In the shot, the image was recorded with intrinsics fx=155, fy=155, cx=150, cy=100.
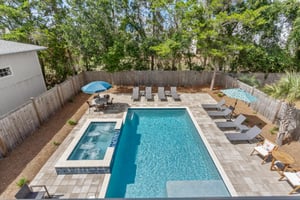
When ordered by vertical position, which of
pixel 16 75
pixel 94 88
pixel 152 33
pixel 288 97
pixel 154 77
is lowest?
pixel 154 77

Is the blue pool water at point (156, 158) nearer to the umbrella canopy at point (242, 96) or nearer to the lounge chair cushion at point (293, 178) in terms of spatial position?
the lounge chair cushion at point (293, 178)

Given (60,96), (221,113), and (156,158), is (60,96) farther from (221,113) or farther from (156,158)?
(221,113)

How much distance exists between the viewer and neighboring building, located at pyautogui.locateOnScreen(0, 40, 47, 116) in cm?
942

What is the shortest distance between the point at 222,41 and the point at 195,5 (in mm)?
3733

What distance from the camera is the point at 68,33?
13.7 meters

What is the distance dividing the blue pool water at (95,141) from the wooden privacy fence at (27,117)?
2910 millimetres

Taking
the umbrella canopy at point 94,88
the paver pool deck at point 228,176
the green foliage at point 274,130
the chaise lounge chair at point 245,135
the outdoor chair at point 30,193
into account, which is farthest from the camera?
the umbrella canopy at point 94,88

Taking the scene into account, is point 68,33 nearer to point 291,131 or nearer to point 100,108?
point 100,108

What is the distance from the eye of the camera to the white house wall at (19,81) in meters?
9.48

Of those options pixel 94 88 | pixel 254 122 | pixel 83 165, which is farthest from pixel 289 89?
pixel 94 88

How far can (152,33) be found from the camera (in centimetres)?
1611

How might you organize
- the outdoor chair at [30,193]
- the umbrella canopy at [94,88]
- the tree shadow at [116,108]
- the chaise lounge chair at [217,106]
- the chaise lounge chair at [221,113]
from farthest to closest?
the tree shadow at [116,108], the chaise lounge chair at [217,106], the umbrella canopy at [94,88], the chaise lounge chair at [221,113], the outdoor chair at [30,193]

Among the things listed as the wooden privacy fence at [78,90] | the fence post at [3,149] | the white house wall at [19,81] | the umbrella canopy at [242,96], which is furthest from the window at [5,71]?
the umbrella canopy at [242,96]

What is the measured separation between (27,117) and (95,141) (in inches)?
149
